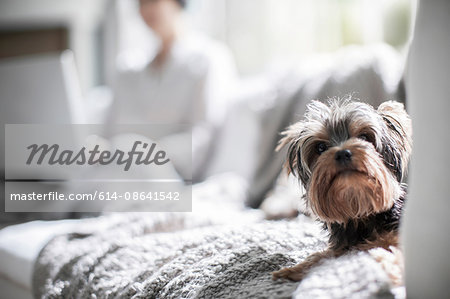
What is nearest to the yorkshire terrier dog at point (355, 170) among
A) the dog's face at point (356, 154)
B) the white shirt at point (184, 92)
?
the dog's face at point (356, 154)

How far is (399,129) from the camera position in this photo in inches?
25.0

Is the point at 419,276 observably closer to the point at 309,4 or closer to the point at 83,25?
the point at 309,4

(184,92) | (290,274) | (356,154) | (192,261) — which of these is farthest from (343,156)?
(184,92)

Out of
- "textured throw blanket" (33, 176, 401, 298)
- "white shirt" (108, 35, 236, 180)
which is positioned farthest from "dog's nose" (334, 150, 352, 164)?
"white shirt" (108, 35, 236, 180)

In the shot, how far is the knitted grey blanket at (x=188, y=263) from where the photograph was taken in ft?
2.00

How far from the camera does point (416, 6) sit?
1.94ft

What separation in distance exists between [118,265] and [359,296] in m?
0.63

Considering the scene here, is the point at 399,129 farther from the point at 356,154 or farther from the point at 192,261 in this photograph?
the point at 192,261

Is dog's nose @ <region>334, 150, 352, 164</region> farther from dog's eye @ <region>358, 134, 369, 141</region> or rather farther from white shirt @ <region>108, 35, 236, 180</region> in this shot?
white shirt @ <region>108, 35, 236, 180</region>

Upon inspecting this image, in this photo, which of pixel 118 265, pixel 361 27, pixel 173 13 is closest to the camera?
pixel 118 265

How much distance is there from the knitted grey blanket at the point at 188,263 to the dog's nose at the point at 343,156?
0.44 ft

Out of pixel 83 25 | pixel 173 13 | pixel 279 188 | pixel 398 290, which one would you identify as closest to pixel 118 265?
pixel 279 188

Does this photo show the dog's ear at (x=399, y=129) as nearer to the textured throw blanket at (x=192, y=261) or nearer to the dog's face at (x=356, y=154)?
the dog's face at (x=356, y=154)

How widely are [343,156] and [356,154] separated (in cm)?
2
